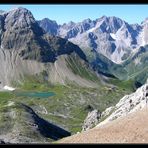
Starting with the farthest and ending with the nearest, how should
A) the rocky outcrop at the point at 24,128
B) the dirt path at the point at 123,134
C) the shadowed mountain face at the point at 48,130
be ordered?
the shadowed mountain face at the point at 48,130 → the rocky outcrop at the point at 24,128 → the dirt path at the point at 123,134

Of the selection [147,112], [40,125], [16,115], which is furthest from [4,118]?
[147,112]

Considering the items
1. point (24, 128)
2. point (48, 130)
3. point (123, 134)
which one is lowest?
point (48, 130)

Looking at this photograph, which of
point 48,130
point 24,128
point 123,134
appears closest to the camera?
point 123,134

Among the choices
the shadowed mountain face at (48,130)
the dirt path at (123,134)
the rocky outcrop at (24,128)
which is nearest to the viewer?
the dirt path at (123,134)

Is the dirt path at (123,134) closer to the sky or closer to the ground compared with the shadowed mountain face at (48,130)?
closer to the sky

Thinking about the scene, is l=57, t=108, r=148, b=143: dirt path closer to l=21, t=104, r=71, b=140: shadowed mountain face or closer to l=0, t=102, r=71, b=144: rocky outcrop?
l=0, t=102, r=71, b=144: rocky outcrop

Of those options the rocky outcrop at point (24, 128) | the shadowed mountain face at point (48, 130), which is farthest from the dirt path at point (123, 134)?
the shadowed mountain face at point (48, 130)

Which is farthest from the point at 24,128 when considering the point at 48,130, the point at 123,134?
the point at 123,134

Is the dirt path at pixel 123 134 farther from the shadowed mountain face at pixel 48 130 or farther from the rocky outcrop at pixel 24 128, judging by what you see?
the shadowed mountain face at pixel 48 130

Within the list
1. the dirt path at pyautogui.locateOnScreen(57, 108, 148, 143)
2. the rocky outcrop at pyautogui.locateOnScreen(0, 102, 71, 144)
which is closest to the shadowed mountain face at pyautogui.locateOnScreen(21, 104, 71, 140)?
the rocky outcrop at pyautogui.locateOnScreen(0, 102, 71, 144)

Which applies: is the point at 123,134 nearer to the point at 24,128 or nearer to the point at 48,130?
the point at 24,128

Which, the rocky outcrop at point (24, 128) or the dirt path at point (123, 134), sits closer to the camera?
the dirt path at point (123, 134)
